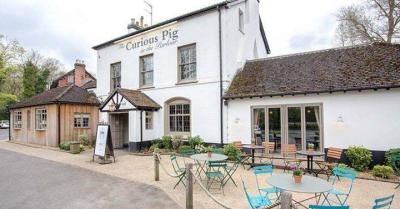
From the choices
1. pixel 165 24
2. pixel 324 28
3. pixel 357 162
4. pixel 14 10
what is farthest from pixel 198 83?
pixel 324 28

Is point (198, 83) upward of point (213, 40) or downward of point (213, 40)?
downward

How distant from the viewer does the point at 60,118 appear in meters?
16.2

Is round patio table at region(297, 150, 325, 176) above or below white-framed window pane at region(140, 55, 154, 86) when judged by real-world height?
below

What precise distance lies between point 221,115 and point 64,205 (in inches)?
320

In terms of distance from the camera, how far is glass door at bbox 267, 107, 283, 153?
1118cm

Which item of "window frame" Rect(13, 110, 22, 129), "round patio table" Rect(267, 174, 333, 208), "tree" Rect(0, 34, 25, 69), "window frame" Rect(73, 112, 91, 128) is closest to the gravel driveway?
"round patio table" Rect(267, 174, 333, 208)

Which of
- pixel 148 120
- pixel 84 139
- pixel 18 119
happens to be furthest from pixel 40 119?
pixel 148 120

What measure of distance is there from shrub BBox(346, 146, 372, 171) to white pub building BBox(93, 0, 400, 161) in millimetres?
622

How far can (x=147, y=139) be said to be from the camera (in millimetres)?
14273

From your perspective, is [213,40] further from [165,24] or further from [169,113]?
[169,113]

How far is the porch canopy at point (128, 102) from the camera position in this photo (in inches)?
538

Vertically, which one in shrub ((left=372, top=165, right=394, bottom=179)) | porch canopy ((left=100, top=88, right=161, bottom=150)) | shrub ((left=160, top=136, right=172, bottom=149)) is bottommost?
shrub ((left=372, top=165, right=394, bottom=179))

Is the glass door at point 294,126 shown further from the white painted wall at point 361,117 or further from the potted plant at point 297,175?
the potted plant at point 297,175

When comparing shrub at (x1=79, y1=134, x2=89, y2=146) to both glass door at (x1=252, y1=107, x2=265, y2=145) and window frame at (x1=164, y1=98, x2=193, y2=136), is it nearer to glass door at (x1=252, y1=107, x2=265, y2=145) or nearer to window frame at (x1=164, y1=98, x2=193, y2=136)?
window frame at (x1=164, y1=98, x2=193, y2=136)
